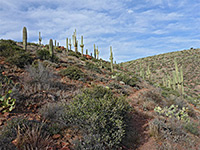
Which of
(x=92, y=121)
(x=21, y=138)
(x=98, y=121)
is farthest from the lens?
(x=98, y=121)

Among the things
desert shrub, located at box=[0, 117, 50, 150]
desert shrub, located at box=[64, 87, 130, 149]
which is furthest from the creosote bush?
desert shrub, located at box=[0, 117, 50, 150]

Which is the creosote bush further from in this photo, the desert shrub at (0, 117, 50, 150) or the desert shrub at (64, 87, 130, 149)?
the desert shrub at (0, 117, 50, 150)

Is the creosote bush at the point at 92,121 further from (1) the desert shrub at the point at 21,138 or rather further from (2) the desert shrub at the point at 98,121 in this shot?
(1) the desert shrub at the point at 21,138

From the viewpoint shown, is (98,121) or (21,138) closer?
(21,138)

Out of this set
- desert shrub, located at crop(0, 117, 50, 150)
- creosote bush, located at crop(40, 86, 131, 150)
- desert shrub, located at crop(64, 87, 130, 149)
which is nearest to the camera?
desert shrub, located at crop(0, 117, 50, 150)

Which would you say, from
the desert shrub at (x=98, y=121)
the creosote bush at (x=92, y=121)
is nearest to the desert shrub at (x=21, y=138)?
the creosote bush at (x=92, y=121)

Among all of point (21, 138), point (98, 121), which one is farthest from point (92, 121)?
point (21, 138)

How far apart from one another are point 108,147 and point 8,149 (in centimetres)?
251

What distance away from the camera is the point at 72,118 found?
14.7ft

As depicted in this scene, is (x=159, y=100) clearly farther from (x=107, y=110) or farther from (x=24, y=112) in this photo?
(x=24, y=112)

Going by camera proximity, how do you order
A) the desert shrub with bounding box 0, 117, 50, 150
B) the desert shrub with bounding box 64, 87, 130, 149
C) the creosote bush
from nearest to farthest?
the desert shrub with bounding box 0, 117, 50, 150 < the creosote bush < the desert shrub with bounding box 64, 87, 130, 149

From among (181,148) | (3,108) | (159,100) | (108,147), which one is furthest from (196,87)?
(3,108)

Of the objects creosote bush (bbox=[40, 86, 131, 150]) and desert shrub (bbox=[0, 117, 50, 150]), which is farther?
creosote bush (bbox=[40, 86, 131, 150])

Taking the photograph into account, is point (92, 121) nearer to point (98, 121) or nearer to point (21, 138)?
point (98, 121)
